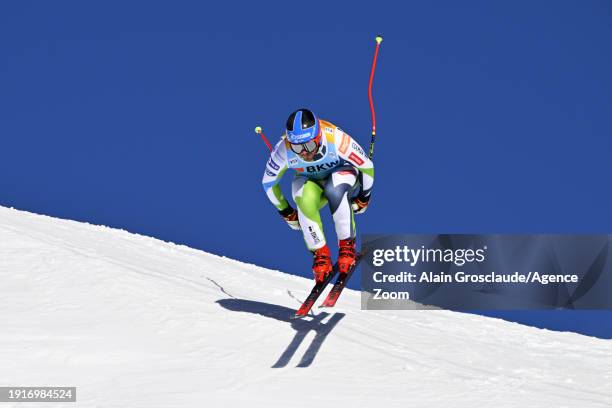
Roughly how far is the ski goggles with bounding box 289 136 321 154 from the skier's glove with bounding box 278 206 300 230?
781 mm

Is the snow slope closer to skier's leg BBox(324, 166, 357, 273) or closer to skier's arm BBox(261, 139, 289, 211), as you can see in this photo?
skier's leg BBox(324, 166, 357, 273)

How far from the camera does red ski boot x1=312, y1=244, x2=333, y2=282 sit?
858 cm

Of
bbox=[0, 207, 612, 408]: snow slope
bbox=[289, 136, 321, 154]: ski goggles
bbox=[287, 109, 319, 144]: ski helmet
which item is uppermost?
bbox=[287, 109, 319, 144]: ski helmet

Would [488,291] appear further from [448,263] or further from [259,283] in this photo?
[259,283]

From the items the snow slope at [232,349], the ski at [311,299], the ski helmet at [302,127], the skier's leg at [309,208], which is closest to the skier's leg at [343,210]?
the skier's leg at [309,208]

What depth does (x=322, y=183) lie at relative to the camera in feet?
28.3

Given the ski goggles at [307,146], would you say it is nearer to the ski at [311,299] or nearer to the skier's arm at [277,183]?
the skier's arm at [277,183]

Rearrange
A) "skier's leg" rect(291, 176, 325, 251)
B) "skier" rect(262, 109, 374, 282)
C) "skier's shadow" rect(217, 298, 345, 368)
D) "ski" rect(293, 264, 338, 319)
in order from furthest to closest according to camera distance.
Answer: "skier's leg" rect(291, 176, 325, 251) < "skier" rect(262, 109, 374, 282) < "ski" rect(293, 264, 338, 319) < "skier's shadow" rect(217, 298, 345, 368)

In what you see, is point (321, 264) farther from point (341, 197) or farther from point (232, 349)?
point (232, 349)

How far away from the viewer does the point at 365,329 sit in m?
9.44

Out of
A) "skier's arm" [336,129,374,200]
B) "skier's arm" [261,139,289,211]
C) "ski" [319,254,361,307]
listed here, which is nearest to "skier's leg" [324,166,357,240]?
"skier's arm" [336,129,374,200]

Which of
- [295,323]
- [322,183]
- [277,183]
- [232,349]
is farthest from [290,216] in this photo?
[232,349]

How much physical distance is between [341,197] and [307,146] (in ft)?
2.18

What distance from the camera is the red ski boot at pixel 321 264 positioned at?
8578 mm
